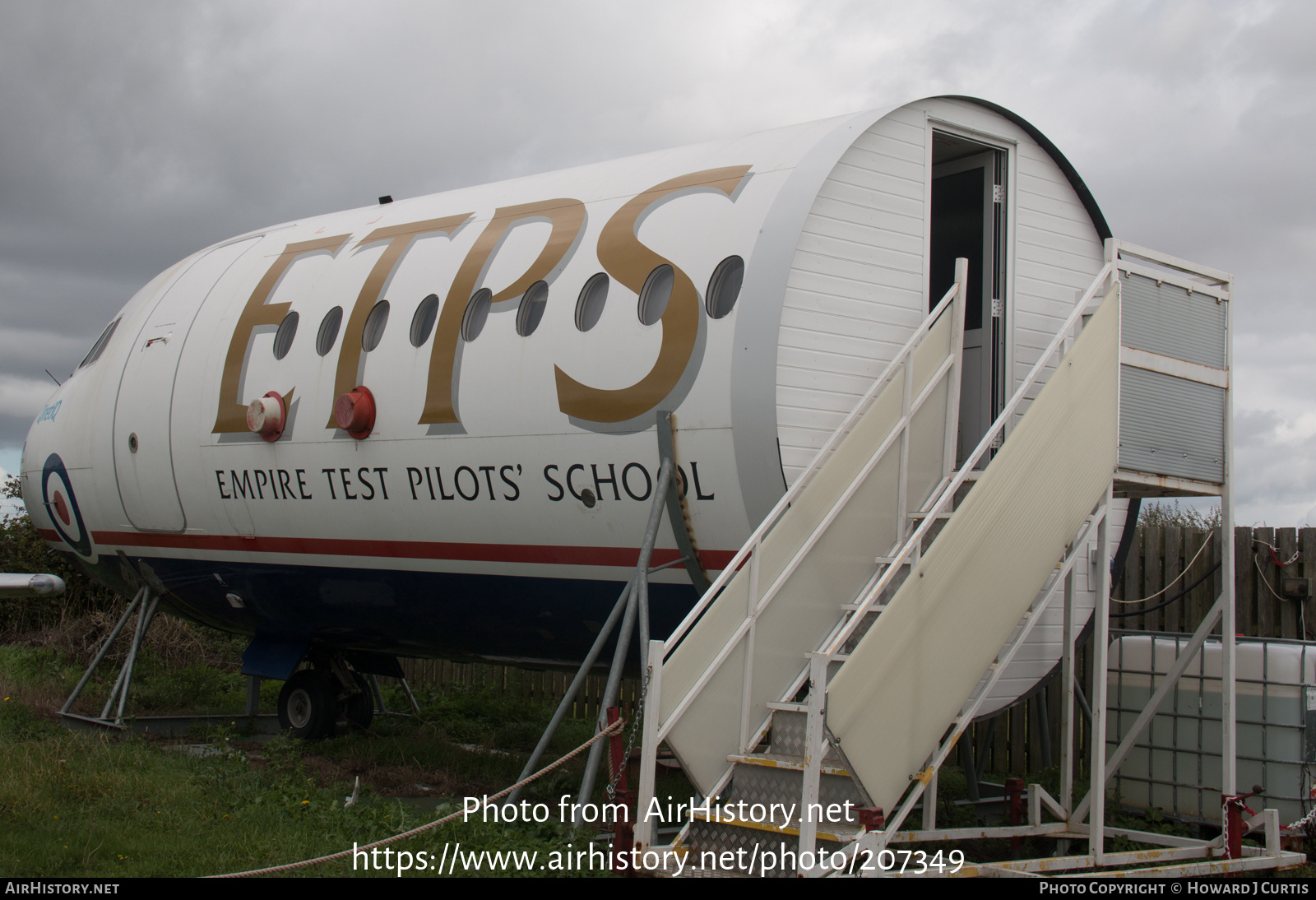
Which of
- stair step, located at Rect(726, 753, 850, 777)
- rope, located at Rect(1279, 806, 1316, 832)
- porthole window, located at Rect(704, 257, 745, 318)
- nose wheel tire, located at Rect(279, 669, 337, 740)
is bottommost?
rope, located at Rect(1279, 806, 1316, 832)

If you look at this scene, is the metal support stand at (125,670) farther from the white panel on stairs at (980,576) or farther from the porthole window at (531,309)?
the white panel on stairs at (980,576)

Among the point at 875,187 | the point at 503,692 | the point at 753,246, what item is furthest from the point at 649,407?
the point at 503,692

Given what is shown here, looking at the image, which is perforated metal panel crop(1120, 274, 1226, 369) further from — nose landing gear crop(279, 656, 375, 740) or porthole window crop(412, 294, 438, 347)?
nose landing gear crop(279, 656, 375, 740)

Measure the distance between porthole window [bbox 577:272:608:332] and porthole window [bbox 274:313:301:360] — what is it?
11.6 ft

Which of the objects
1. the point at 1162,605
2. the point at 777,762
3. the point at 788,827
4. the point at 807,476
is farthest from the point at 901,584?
the point at 1162,605

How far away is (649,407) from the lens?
7.62 m

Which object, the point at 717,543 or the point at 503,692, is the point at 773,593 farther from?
the point at 503,692

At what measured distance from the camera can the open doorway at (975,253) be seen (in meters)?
8.50

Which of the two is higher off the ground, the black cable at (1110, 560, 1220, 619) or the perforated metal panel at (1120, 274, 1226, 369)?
the perforated metal panel at (1120, 274, 1226, 369)

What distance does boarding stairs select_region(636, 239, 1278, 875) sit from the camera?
604cm

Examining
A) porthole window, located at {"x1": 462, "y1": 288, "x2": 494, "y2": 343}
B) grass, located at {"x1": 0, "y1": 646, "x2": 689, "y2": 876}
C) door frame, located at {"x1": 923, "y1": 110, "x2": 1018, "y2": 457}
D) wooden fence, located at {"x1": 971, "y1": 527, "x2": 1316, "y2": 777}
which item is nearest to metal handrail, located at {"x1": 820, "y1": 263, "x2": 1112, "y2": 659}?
door frame, located at {"x1": 923, "y1": 110, "x2": 1018, "y2": 457}

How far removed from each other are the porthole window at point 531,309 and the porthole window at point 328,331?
2.29 metres

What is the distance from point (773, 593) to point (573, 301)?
274 cm

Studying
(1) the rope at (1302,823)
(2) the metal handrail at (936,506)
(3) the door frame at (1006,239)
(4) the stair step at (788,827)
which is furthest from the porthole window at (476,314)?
(1) the rope at (1302,823)
